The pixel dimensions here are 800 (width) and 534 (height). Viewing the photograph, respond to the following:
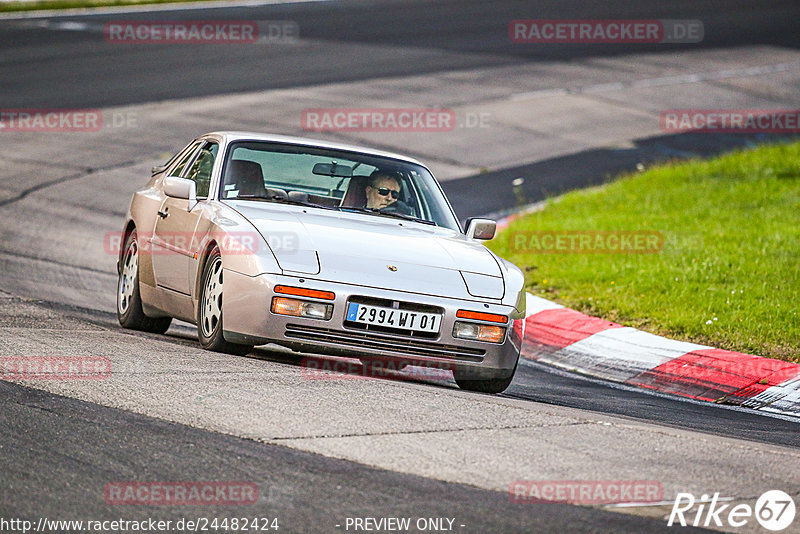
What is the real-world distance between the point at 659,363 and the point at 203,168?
11.4ft

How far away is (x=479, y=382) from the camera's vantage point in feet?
23.4

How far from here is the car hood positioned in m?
6.53

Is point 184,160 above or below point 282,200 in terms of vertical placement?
above

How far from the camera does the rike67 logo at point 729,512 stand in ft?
14.4

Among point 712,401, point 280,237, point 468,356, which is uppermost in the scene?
point 280,237

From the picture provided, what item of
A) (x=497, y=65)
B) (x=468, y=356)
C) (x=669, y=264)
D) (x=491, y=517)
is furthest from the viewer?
(x=497, y=65)

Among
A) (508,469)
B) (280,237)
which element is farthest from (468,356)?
(508,469)

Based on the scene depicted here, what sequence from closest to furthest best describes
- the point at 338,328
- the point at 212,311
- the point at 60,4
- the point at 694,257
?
the point at 338,328 < the point at 212,311 < the point at 694,257 < the point at 60,4

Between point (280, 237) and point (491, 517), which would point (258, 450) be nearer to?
point (491, 517)

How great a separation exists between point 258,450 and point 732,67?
23.0 metres

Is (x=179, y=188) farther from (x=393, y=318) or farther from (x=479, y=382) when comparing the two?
(x=479, y=382)

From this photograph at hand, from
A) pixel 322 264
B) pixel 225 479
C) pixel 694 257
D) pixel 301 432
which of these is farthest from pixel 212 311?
pixel 694 257

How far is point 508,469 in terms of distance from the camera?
4.82m

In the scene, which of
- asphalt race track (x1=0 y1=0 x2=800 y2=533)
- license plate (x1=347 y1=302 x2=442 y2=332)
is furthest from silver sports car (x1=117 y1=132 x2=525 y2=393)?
asphalt race track (x1=0 y1=0 x2=800 y2=533)
